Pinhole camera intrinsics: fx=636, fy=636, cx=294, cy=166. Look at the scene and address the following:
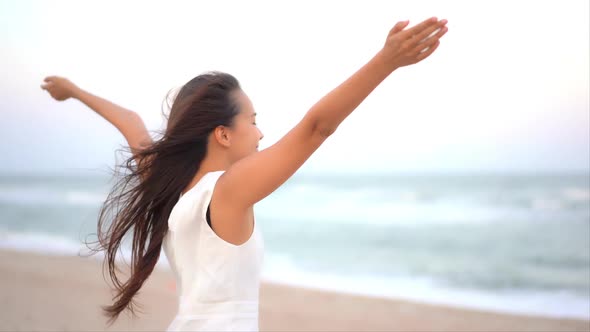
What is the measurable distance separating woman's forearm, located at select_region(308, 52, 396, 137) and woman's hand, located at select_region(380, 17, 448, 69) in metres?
0.02

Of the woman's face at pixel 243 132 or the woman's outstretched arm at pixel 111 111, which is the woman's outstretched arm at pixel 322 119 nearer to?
the woman's face at pixel 243 132

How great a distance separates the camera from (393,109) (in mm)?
21547

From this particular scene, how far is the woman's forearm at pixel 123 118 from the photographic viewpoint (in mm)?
2389

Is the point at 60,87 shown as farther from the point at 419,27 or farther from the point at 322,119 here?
the point at 419,27

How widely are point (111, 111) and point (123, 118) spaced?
0.24 ft

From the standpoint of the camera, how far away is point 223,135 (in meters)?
1.75

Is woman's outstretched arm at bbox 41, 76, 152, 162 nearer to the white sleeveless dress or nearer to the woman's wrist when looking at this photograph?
the white sleeveless dress

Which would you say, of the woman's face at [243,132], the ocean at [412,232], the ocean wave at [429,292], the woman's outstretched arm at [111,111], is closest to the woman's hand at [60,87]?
the woman's outstretched arm at [111,111]

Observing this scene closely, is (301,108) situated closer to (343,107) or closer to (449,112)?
(449,112)

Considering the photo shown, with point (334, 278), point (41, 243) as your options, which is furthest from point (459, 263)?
point (41, 243)

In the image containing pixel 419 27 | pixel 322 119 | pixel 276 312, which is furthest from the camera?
pixel 276 312

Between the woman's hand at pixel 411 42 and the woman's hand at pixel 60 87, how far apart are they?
5.65ft

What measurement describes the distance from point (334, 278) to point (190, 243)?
762 centimetres

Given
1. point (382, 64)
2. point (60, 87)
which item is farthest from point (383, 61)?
point (60, 87)
